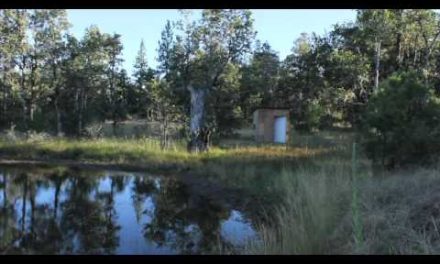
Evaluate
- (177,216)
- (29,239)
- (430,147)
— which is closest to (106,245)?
(29,239)

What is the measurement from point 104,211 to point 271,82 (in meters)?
23.1

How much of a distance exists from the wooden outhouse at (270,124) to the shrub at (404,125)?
15.5 metres

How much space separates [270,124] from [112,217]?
17879 mm

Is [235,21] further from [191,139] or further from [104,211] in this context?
[104,211]

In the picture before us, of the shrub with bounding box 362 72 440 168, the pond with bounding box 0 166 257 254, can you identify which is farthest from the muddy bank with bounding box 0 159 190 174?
the shrub with bounding box 362 72 440 168

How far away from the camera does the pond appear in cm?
828

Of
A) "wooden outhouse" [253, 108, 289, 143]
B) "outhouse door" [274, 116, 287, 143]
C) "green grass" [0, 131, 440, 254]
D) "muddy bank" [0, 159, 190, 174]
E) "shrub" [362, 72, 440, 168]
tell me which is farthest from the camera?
"wooden outhouse" [253, 108, 289, 143]

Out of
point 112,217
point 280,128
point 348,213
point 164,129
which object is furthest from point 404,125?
point 280,128

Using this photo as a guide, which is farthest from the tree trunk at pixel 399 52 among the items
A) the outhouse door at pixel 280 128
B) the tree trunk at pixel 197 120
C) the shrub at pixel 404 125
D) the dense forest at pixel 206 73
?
the shrub at pixel 404 125

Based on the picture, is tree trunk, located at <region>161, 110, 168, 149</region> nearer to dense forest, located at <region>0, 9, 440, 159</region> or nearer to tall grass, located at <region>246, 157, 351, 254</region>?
dense forest, located at <region>0, 9, 440, 159</region>

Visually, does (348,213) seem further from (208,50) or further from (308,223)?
(208,50)

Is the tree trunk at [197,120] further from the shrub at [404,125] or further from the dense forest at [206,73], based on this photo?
the shrub at [404,125]

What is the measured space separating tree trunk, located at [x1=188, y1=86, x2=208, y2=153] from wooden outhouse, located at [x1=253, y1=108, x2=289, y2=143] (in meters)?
5.12

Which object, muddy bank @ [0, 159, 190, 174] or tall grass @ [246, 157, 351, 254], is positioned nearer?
tall grass @ [246, 157, 351, 254]
